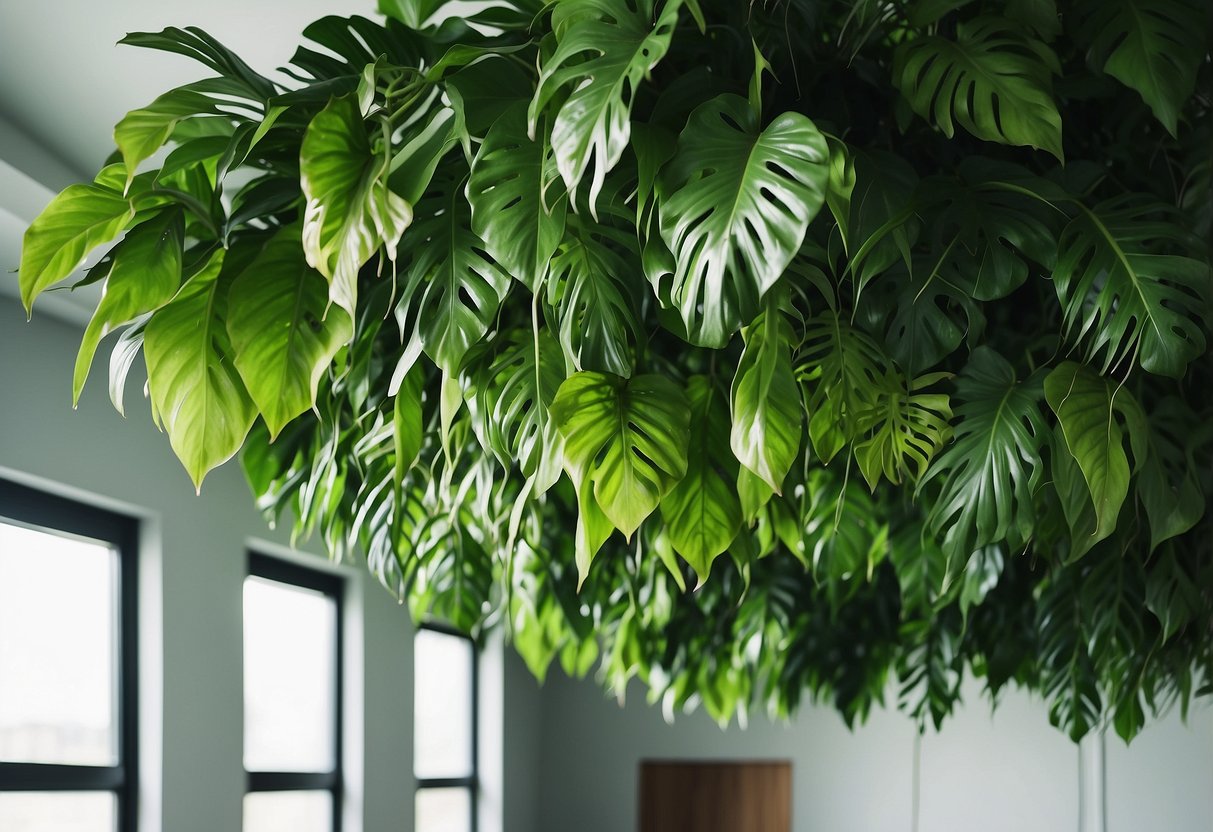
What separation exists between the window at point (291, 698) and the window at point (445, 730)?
1.82 feet

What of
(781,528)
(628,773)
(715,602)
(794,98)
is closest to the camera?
(794,98)

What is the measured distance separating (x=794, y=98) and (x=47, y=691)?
234 centimetres

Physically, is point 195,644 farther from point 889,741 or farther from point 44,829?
point 889,741

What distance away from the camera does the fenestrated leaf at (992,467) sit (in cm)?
139

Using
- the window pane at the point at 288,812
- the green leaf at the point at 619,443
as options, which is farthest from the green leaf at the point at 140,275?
the window pane at the point at 288,812

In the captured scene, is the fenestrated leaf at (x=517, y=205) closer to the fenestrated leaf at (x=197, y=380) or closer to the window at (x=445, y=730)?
the fenestrated leaf at (x=197, y=380)

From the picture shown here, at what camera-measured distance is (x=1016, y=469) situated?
54.9 inches

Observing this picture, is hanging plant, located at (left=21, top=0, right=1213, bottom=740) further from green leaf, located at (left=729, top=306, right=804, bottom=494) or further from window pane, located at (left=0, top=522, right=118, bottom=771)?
window pane, located at (left=0, top=522, right=118, bottom=771)

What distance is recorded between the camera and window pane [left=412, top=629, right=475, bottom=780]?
520cm

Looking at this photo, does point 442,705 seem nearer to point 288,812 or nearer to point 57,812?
point 288,812

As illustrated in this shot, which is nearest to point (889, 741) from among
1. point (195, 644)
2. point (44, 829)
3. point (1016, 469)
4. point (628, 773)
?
point (628, 773)

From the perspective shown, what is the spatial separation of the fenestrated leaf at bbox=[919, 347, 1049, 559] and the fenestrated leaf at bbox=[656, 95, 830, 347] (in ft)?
1.52

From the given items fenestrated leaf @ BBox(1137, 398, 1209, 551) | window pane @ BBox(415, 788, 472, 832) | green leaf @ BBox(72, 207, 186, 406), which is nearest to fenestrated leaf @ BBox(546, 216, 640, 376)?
green leaf @ BBox(72, 207, 186, 406)

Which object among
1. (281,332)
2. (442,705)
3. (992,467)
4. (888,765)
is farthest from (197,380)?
(888,765)
